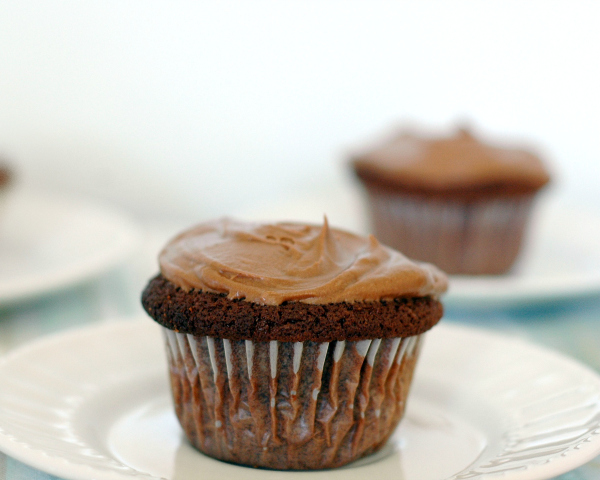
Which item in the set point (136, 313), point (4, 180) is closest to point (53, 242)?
point (4, 180)

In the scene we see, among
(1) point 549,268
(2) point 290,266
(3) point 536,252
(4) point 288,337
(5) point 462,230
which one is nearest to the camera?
(4) point 288,337

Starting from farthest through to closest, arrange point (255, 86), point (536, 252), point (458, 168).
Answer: point (255, 86) → point (536, 252) → point (458, 168)

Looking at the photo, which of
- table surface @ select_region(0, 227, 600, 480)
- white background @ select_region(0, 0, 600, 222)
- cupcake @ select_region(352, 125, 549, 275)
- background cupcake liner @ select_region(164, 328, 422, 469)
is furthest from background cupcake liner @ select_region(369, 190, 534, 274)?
background cupcake liner @ select_region(164, 328, 422, 469)

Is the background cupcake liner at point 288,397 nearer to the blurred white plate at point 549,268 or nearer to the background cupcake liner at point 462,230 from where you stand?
the blurred white plate at point 549,268

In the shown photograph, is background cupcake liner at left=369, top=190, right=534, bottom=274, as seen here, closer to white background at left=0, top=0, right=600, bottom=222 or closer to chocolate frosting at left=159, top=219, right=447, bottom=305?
white background at left=0, top=0, right=600, bottom=222

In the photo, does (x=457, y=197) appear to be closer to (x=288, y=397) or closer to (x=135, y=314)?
(x=135, y=314)

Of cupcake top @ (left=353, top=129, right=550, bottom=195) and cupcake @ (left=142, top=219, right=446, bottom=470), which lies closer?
cupcake @ (left=142, top=219, right=446, bottom=470)

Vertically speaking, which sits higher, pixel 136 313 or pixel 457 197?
pixel 457 197

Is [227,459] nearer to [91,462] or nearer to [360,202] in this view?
[91,462]
